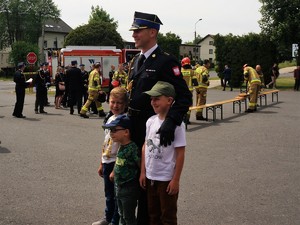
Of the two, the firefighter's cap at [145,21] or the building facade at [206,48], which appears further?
the building facade at [206,48]

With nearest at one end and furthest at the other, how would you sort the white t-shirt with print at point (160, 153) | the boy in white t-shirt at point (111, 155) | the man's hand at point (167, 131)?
1. the man's hand at point (167, 131)
2. the white t-shirt with print at point (160, 153)
3. the boy in white t-shirt at point (111, 155)

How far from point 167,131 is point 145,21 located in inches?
40.7

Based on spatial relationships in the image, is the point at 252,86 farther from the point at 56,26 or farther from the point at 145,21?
the point at 56,26

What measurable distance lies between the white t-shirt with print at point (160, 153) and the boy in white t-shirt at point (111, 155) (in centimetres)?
76

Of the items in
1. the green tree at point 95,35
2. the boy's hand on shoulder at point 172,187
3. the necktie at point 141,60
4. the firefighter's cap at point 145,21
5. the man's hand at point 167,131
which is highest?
the green tree at point 95,35

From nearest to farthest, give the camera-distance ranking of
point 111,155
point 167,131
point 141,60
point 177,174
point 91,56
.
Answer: point 167,131
point 177,174
point 141,60
point 111,155
point 91,56

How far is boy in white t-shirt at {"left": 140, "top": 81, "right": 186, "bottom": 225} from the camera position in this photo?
3.71 meters

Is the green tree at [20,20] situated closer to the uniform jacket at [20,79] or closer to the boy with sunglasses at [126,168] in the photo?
the uniform jacket at [20,79]

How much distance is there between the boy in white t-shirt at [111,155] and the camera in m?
4.50

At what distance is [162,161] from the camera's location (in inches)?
148

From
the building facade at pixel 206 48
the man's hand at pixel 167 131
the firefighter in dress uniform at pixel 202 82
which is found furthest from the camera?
the building facade at pixel 206 48

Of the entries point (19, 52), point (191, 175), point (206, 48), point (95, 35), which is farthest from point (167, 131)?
point (206, 48)

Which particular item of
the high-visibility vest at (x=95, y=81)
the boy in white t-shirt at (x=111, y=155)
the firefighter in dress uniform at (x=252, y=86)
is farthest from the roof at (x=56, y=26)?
the boy in white t-shirt at (x=111, y=155)

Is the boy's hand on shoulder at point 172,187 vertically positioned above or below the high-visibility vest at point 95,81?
below
